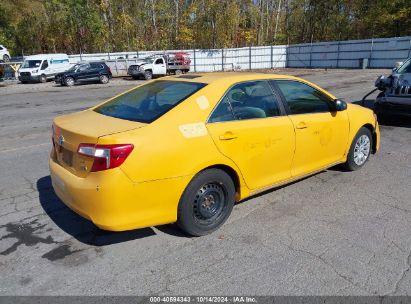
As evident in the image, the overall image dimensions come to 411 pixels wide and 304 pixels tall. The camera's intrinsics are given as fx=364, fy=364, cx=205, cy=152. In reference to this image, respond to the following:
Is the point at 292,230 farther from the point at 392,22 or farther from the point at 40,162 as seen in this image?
the point at 392,22

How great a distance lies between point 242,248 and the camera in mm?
3404

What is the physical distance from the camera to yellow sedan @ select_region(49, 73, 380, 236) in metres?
3.07

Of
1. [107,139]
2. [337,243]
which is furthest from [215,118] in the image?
[337,243]

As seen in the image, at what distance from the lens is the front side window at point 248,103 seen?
145 inches

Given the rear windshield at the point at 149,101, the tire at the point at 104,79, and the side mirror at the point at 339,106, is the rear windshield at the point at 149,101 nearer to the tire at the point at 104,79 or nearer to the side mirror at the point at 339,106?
the side mirror at the point at 339,106

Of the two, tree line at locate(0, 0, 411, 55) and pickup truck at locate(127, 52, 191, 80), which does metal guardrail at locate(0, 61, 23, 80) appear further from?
tree line at locate(0, 0, 411, 55)

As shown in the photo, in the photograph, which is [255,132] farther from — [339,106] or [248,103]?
[339,106]

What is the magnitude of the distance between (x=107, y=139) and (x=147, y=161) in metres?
0.38

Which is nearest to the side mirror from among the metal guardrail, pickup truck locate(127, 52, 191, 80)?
pickup truck locate(127, 52, 191, 80)

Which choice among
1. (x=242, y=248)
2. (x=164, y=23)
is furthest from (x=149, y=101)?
(x=164, y=23)

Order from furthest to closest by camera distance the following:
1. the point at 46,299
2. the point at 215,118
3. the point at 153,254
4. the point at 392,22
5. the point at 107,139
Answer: the point at 392,22 < the point at 215,118 < the point at 153,254 < the point at 107,139 < the point at 46,299

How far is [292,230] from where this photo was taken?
12.2 ft

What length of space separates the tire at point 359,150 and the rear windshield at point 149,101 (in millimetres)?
2602

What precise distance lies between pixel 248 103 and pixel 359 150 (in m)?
2.29
